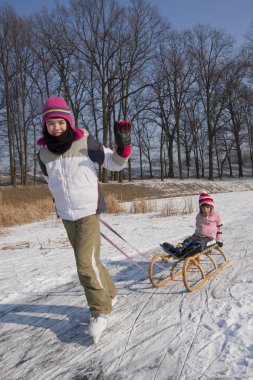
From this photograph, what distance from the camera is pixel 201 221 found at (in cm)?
509

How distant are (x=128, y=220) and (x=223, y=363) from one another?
7540 millimetres

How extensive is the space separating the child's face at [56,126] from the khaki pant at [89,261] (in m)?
0.80

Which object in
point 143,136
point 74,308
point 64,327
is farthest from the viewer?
point 143,136

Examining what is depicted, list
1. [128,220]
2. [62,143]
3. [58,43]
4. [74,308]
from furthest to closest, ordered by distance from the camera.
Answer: [58,43], [128,220], [74,308], [62,143]

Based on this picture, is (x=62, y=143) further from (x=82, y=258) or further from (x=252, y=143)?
(x=252, y=143)

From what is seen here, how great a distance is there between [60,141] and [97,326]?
163cm

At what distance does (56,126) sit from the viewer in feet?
9.98

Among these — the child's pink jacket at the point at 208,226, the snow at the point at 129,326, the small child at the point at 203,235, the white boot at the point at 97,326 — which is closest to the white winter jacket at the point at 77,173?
the white boot at the point at 97,326

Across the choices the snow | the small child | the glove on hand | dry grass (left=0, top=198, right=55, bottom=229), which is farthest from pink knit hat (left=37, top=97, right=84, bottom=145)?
dry grass (left=0, top=198, right=55, bottom=229)

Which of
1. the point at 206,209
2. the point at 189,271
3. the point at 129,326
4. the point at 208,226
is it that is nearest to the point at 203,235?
the point at 208,226

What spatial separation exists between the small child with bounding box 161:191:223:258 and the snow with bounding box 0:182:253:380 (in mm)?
391

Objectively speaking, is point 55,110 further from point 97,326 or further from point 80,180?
point 97,326

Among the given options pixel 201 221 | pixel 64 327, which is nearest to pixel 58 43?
pixel 201 221

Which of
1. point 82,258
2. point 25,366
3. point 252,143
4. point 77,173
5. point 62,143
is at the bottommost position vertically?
point 25,366
